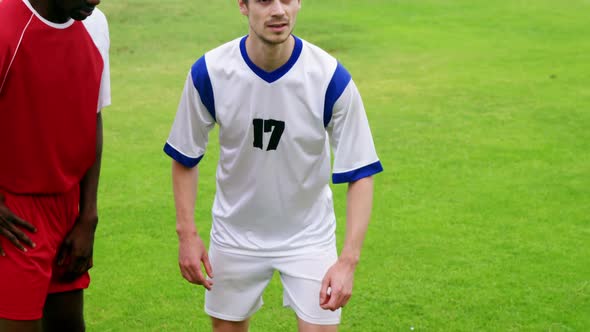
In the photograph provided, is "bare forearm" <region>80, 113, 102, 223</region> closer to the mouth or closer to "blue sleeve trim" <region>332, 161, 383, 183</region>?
the mouth

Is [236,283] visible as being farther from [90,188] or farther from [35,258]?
[35,258]

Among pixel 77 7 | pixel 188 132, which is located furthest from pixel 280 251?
pixel 77 7

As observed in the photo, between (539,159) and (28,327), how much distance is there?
228 inches

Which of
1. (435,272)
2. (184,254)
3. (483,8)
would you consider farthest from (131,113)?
(483,8)

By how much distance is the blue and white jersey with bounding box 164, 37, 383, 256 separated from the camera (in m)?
4.26

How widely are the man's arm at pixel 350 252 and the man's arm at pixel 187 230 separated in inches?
22.9

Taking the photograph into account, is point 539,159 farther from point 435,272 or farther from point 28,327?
point 28,327

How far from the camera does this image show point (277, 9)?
409cm

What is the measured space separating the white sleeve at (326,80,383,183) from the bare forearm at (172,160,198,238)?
62 cm

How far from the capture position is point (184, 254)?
4.38m

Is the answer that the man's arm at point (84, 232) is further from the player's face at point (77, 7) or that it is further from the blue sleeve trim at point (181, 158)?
the player's face at point (77, 7)

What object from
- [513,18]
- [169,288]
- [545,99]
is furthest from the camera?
[513,18]

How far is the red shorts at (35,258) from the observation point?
407 cm

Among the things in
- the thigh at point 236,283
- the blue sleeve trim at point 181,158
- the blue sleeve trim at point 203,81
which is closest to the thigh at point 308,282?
the thigh at point 236,283
